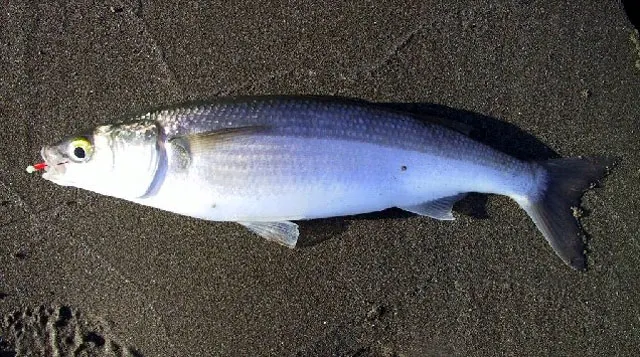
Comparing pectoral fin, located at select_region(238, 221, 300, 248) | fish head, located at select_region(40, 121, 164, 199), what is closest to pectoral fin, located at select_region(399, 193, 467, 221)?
pectoral fin, located at select_region(238, 221, 300, 248)

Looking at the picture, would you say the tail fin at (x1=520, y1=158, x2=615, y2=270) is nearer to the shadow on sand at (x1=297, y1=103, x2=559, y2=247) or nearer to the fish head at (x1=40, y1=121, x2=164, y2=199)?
the shadow on sand at (x1=297, y1=103, x2=559, y2=247)

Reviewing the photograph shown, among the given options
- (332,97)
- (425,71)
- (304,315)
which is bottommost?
(304,315)

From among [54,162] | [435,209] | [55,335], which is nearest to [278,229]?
[435,209]

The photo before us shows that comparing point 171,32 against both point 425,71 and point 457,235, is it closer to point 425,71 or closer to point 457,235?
point 425,71

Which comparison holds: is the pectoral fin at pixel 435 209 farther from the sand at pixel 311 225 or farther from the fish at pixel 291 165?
the sand at pixel 311 225

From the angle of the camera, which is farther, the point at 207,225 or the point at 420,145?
the point at 207,225

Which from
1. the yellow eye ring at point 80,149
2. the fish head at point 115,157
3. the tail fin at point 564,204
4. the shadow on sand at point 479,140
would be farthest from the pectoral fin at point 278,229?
the tail fin at point 564,204

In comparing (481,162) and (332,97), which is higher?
(332,97)

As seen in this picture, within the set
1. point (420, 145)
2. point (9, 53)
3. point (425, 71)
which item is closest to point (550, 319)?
point (420, 145)
